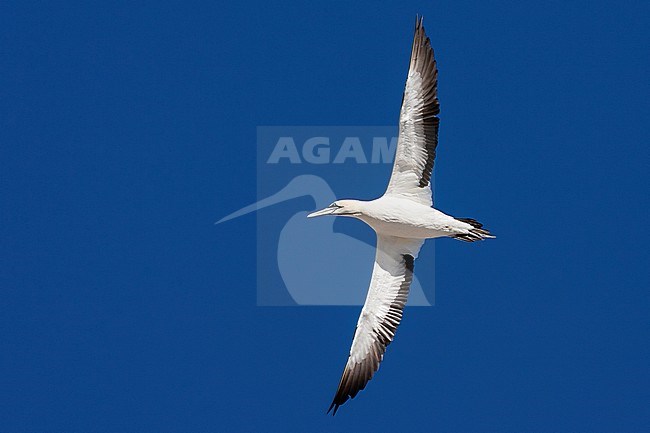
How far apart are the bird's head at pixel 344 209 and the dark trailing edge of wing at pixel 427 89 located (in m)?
1.31

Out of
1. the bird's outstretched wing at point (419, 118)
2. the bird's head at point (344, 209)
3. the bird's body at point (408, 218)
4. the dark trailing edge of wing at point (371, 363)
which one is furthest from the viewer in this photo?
the dark trailing edge of wing at point (371, 363)

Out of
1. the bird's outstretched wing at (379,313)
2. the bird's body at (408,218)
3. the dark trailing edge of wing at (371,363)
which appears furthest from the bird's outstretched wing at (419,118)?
the dark trailing edge of wing at (371,363)

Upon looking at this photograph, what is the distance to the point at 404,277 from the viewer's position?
2289 cm

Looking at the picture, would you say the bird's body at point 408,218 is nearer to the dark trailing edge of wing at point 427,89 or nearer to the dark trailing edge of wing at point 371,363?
the dark trailing edge of wing at point 427,89

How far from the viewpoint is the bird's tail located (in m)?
21.6

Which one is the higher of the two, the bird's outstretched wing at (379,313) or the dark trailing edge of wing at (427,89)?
the dark trailing edge of wing at (427,89)

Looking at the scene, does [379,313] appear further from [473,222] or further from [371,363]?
[473,222]

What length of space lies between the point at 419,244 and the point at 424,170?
1.76 m

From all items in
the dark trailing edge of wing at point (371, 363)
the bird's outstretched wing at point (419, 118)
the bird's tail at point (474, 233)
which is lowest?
the dark trailing edge of wing at point (371, 363)

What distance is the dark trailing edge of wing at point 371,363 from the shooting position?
22609mm

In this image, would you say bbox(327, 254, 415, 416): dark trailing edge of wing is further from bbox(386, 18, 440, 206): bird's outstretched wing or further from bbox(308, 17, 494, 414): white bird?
bbox(386, 18, 440, 206): bird's outstretched wing

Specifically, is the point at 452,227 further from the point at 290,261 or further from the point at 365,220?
the point at 290,261

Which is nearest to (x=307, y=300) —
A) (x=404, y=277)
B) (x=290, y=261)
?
(x=290, y=261)

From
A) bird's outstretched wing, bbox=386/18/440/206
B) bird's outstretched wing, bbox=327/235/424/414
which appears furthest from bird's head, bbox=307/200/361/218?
bird's outstretched wing, bbox=327/235/424/414
